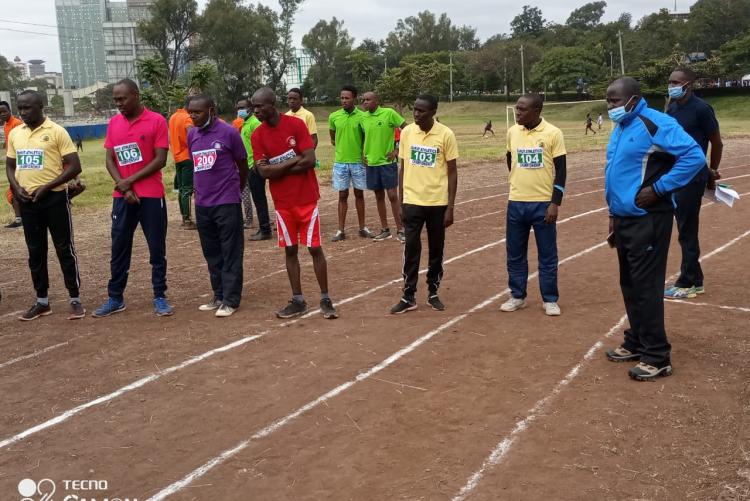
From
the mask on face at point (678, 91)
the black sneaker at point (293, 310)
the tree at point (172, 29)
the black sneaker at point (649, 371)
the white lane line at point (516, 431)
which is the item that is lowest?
the white lane line at point (516, 431)

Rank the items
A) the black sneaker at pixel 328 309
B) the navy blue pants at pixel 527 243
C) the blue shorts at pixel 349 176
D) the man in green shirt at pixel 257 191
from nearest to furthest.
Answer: the navy blue pants at pixel 527 243 < the black sneaker at pixel 328 309 < the blue shorts at pixel 349 176 < the man in green shirt at pixel 257 191

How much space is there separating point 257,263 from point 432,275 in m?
3.21

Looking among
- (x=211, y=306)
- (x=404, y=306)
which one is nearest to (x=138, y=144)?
(x=211, y=306)

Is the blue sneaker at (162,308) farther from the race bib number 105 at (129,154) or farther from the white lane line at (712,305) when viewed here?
the white lane line at (712,305)

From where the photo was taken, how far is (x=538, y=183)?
22.3 feet

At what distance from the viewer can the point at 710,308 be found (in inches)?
272

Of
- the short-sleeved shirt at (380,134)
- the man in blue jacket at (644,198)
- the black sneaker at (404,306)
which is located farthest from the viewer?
the short-sleeved shirt at (380,134)

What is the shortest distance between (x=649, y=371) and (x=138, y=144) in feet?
16.8

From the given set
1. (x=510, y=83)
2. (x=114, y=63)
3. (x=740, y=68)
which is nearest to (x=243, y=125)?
(x=740, y=68)

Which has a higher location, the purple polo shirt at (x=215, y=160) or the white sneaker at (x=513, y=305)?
the purple polo shirt at (x=215, y=160)

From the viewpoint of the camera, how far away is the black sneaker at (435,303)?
7.17 metres

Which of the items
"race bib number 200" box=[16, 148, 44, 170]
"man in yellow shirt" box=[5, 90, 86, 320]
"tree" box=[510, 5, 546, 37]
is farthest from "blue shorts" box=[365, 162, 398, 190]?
"tree" box=[510, 5, 546, 37]

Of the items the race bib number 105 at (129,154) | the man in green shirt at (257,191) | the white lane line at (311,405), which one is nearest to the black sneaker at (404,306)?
the white lane line at (311,405)

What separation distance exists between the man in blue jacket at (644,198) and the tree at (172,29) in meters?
74.9
